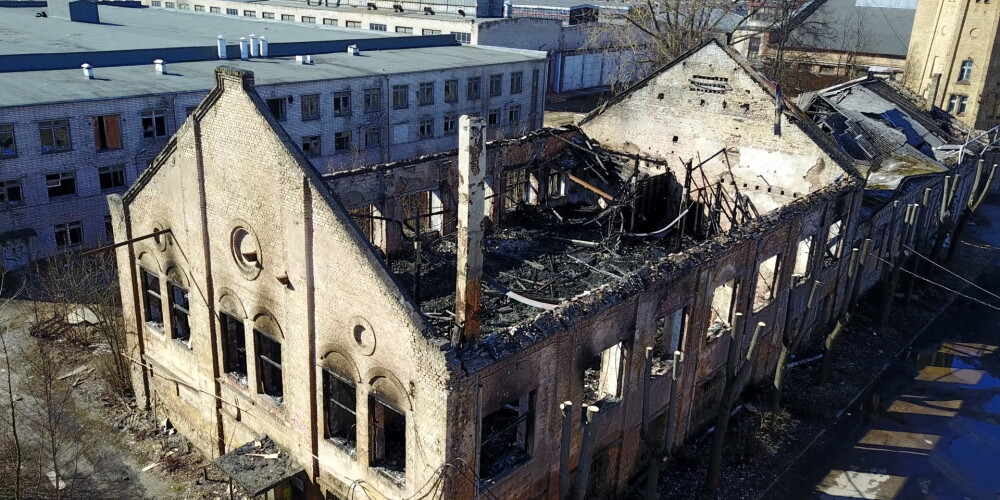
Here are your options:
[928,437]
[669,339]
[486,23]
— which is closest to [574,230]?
[669,339]

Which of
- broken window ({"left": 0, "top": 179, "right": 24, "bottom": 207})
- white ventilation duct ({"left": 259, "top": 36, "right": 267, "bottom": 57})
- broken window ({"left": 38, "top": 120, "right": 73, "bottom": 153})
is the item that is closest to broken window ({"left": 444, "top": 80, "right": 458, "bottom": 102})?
white ventilation duct ({"left": 259, "top": 36, "right": 267, "bottom": 57})

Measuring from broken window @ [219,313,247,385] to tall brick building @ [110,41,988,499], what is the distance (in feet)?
0.16

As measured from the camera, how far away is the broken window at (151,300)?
17.3 m

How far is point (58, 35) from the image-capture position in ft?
134

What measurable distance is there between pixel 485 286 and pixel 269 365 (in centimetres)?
478

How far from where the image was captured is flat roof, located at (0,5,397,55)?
1500 inches

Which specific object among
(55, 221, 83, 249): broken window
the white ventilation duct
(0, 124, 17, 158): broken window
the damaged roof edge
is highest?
the white ventilation duct

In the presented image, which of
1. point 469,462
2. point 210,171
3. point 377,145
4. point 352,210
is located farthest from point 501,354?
point 377,145

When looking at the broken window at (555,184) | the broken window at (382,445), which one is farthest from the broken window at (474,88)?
the broken window at (382,445)

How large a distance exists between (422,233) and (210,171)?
7.52m

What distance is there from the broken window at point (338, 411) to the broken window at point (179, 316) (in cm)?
484

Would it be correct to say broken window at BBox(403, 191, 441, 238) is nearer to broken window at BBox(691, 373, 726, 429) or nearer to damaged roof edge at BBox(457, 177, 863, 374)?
damaged roof edge at BBox(457, 177, 863, 374)

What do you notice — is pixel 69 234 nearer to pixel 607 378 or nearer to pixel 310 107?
pixel 310 107

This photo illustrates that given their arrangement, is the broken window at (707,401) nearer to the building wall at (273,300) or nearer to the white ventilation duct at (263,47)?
the building wall at (273,300)
